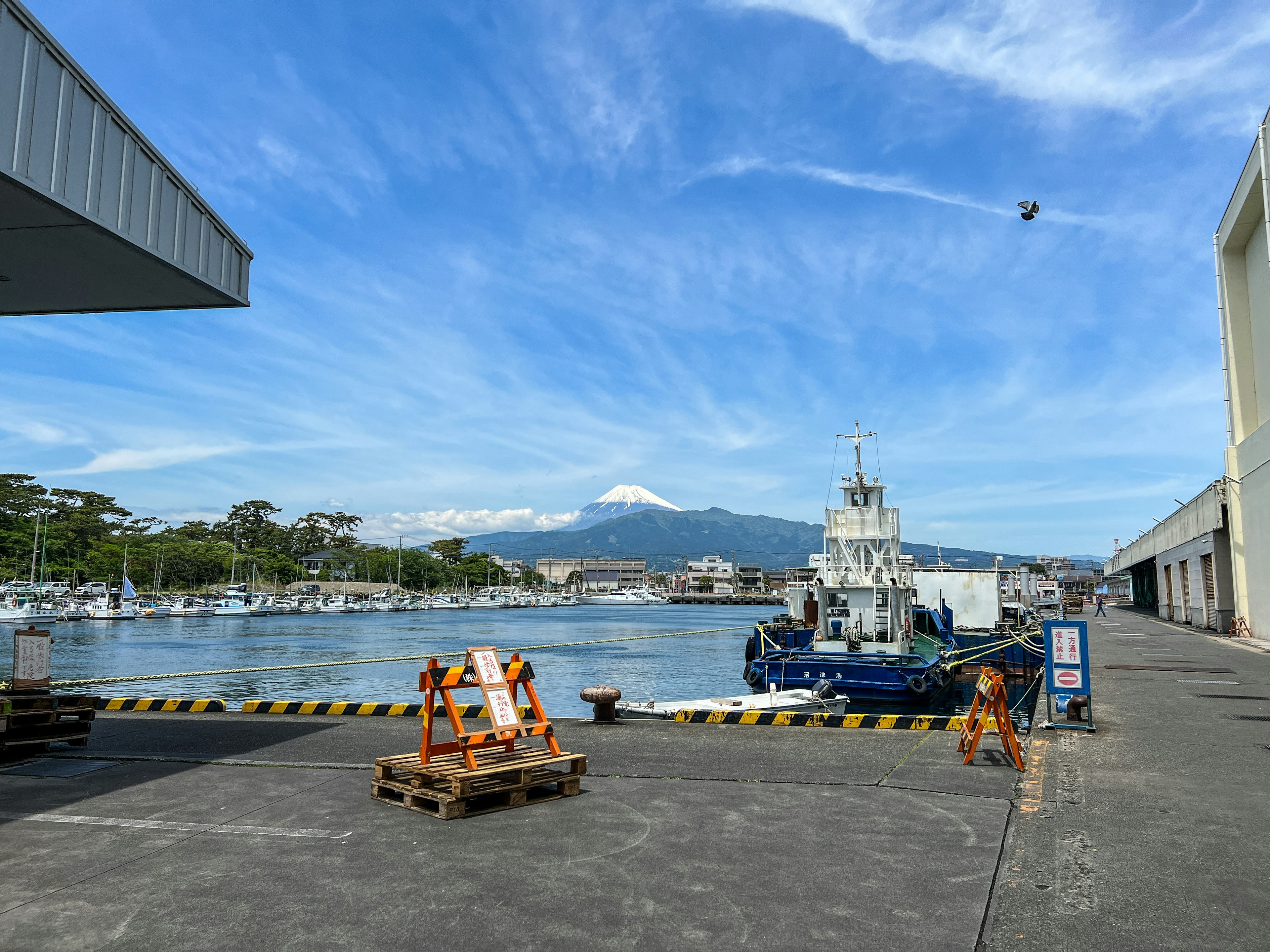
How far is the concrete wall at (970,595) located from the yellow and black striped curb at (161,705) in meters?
33.8

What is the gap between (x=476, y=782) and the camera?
7516mm

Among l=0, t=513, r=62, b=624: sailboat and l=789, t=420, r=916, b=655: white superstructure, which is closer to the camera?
l=789, t=420, r=916, b=655: white superstructure

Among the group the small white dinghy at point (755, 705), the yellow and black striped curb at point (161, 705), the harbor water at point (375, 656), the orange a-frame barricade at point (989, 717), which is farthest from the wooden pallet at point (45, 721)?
the orange a-frame barricade at point (989, 717)

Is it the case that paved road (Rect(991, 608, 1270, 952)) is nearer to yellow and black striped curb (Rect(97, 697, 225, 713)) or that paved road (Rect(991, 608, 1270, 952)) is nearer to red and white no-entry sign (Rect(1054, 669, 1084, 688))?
red and white no-entry sign (Rect(1054, 669, 1084, 688))

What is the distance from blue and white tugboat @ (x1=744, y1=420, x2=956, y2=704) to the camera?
23.1 m

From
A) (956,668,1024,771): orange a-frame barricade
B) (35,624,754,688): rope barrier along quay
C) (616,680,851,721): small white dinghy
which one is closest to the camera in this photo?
(956,668,1024,771): orange a-frame barricade

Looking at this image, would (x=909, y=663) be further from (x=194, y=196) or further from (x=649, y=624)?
(x=649, y=624)

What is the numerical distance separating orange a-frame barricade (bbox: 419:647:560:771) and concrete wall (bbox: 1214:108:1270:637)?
31.4 m

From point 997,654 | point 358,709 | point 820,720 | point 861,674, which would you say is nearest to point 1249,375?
point 997,654

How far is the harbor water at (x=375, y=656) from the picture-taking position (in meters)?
32.4

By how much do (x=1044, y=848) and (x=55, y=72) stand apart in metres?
11.3

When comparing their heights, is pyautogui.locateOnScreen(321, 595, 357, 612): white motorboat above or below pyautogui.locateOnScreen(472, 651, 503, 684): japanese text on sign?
below

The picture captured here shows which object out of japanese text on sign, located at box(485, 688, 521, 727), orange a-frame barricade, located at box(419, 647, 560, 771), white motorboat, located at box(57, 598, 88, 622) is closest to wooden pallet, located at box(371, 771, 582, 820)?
orange a-frame barricade, located at box(419, 647, 560, 771)

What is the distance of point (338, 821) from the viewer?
23.6ft
